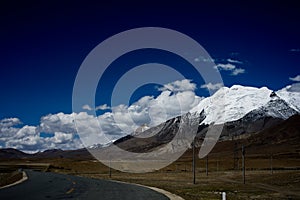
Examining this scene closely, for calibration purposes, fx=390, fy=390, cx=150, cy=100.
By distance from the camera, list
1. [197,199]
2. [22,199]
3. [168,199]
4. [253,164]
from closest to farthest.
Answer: [22,199], [168,199], [197,199], [253,164]

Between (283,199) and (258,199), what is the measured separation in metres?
3.34

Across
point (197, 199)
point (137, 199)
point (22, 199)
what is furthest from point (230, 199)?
point (22, 199)

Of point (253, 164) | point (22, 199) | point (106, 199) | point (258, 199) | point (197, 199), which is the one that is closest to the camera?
point (22, 199)

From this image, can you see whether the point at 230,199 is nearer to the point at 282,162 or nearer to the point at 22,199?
the point at 22,199

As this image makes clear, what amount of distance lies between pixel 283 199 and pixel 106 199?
66.9ft

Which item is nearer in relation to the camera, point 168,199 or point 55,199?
point 55,199

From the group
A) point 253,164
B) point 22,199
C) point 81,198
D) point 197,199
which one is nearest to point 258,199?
point 197,199

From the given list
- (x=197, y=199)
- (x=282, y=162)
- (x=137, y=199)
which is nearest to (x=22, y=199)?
(x=137, y=199)

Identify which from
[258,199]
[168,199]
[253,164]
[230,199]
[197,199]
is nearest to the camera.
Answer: [168,199]

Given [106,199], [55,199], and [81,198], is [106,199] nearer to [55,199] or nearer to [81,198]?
[81,198]

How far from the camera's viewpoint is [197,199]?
1049 inches

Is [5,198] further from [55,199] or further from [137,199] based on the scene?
[137,199]

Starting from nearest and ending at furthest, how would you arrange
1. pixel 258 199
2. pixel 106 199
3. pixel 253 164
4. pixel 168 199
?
pixel 106 199
pixel 168 199
pixel 258 199
pixel 253 164

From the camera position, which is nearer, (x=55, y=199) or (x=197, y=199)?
(x=55, y=199)
